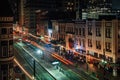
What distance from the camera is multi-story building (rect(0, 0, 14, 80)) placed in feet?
131

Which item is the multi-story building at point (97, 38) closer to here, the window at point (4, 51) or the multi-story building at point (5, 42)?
the multi-story building at point (5, 42)

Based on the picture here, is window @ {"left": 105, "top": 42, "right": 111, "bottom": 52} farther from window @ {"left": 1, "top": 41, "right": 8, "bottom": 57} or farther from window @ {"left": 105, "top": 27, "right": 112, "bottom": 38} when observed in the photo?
window @ {"left": 1, "top": 41, "right": 8, "bottom": 57}

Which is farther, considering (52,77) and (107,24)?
(107,24)

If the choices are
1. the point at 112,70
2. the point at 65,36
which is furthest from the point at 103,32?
the point at 65,36

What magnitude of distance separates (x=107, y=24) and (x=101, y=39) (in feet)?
13.5

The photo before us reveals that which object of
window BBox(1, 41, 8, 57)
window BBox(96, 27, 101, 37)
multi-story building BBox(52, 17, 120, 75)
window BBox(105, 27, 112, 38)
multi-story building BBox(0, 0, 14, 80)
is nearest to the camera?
multi-story building BBox(0, 0, 14, 80)

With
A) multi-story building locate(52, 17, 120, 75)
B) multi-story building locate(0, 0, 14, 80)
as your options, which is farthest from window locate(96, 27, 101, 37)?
multi-story building locate(0, 0, 14, 80)

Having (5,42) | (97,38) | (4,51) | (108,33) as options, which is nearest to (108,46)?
(108,33)

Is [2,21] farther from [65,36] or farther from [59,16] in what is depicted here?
[59,16]

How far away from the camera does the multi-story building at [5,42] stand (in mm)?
39844

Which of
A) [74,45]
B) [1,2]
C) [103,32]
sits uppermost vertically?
[1,2]

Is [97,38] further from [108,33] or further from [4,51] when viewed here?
[4,51]

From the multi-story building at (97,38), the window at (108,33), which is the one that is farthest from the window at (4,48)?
the window at (108,33)

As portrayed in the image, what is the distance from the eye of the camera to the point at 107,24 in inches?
2110
